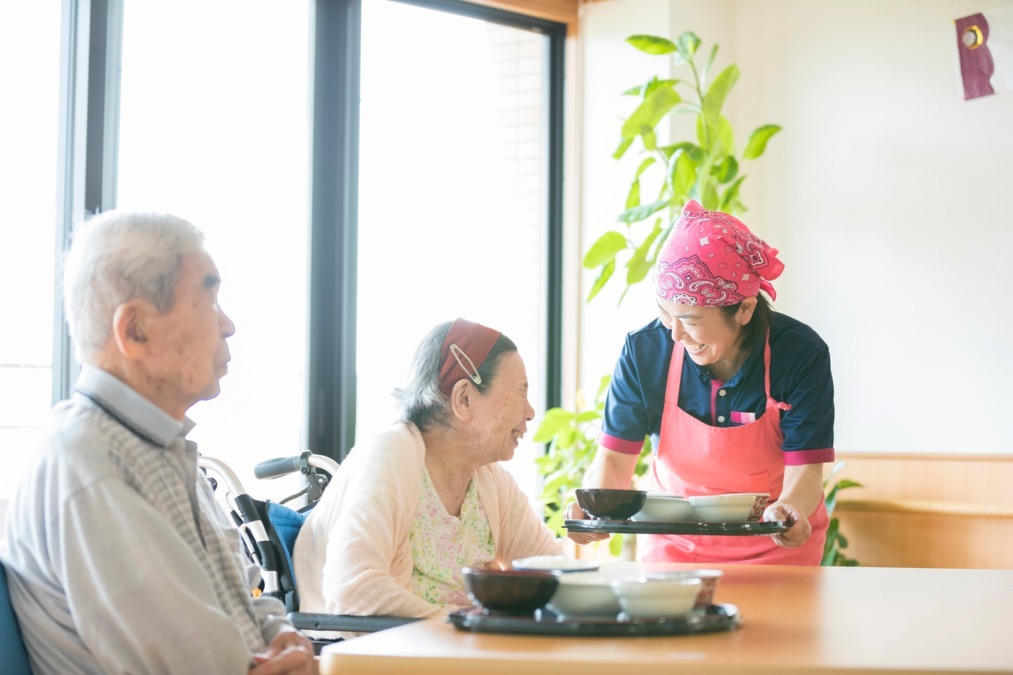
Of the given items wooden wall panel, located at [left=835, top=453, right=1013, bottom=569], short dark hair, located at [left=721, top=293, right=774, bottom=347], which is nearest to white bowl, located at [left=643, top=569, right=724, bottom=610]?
short dark hair, located at [left=721, top=293, right=774, bottom=347]

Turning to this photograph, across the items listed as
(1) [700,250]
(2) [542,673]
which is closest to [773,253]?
(1) [700,250]

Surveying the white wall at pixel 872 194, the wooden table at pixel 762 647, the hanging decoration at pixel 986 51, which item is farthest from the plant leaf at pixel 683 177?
the wooden table at pixel 762 647

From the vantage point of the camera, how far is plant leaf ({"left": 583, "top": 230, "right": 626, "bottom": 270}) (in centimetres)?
423

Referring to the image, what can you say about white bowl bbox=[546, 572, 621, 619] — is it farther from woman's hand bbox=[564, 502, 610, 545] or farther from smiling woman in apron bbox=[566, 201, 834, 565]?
smiling woman in apron bbox=[566, 201, 834, 565]

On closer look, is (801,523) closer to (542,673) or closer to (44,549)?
(542,673)

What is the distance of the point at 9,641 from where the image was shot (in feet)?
4.80

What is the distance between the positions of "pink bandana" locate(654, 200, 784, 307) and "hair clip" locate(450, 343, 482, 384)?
1.47ft

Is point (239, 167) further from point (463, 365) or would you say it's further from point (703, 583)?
point (703, 583)

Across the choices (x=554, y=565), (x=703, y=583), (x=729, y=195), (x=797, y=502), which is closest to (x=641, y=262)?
(x=729, y=195)

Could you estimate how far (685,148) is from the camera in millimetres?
4121

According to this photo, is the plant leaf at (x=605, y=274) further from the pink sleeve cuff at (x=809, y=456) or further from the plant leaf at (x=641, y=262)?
the pink sleeve cuff at (x=809, y=456)

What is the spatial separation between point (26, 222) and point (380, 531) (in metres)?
1.89

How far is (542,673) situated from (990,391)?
325cm

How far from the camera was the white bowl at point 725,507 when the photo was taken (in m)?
2.04
